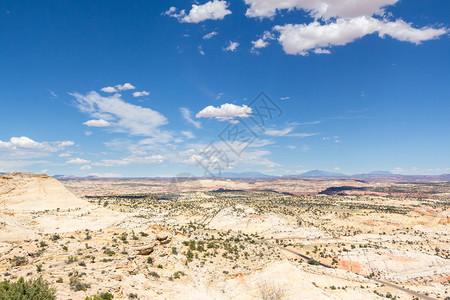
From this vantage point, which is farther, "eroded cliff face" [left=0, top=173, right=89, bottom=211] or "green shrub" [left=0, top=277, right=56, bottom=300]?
"eroded cliff face" [left=0, top=173, right=89, bottom=211]

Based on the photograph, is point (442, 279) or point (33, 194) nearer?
point (442, 279)

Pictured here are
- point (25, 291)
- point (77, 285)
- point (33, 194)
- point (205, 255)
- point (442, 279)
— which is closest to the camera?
point (25, 291)

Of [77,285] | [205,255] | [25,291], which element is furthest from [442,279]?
[25,291]

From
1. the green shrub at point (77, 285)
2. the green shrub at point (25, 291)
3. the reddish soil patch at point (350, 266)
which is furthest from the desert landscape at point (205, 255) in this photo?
the green shrub at point (25, 291)

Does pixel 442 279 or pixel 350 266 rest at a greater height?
pixel 350 266

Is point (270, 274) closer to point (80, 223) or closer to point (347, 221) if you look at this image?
point (80, 223)

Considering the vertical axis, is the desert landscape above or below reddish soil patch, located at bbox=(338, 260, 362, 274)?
above

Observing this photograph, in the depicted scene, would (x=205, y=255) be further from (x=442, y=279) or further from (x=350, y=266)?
(x=442, y=279)

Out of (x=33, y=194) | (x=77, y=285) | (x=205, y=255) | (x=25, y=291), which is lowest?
(x=205, y=255)

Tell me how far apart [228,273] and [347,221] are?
62975 mm

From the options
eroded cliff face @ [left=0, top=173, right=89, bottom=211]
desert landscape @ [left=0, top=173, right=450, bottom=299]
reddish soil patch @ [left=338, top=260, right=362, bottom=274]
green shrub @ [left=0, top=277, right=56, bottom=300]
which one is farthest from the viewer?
eroded cliff face @ [left=0, top=173, right=89, bottom=211]

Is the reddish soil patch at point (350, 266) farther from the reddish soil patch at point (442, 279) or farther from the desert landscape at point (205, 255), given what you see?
the reddish soil patch at point (442, 279)

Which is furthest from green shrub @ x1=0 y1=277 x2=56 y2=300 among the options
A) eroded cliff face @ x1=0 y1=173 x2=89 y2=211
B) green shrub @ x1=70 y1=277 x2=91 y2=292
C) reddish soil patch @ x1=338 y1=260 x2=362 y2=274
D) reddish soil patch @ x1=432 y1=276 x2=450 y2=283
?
reddish soil patch @ x1=432 y1=276 x2=450 y2=283

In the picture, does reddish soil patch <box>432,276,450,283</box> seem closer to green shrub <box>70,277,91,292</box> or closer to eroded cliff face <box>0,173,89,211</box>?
green shrub <box>70,277,91,292</box>
